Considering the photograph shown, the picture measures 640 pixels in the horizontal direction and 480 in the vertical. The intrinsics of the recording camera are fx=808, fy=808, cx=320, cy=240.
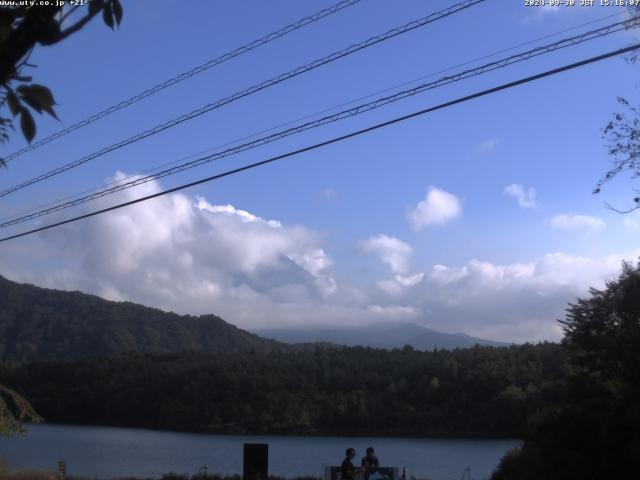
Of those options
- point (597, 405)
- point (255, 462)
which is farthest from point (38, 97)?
point (597, 405)

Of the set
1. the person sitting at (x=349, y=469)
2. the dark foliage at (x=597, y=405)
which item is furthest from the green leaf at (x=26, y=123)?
the dark foliage at (x=597, y=405)

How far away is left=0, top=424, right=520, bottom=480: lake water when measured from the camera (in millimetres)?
32406

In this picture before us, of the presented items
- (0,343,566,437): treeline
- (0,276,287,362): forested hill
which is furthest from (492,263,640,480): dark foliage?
(0,276,287,362): forested hill

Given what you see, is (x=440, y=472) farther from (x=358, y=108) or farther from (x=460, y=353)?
(x=460, y=353)

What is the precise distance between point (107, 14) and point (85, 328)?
104558 millimetres

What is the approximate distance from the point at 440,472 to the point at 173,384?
125ft

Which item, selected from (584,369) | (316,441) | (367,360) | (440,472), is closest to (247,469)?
(584,369)

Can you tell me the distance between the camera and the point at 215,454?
40.6 meters

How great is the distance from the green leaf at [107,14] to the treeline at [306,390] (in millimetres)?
40656

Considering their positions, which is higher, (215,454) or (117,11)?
(117,11)

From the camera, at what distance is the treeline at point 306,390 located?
4688cm

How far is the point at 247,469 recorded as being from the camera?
19.2 m

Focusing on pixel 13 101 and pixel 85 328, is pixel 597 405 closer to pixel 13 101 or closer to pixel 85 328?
pixel 13 101

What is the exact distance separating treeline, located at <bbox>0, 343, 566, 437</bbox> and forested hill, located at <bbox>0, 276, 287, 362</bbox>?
21.3 metres
